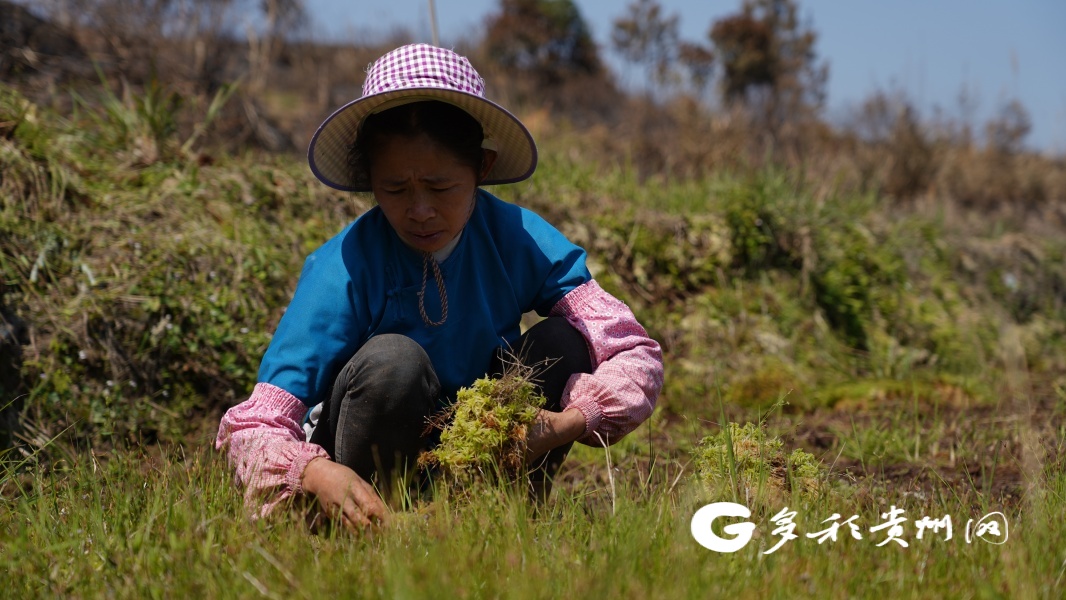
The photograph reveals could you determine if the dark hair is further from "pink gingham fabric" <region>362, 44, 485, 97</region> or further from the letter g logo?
Answer: the letter g logo

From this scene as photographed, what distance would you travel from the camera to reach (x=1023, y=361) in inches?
231

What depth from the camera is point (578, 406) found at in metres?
2.58

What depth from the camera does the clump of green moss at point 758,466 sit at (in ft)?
7.82

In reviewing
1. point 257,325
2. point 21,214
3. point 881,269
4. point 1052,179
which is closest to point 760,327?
point 881,269

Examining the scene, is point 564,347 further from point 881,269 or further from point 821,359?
point 881,269

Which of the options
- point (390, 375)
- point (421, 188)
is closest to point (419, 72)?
point (421, 188)

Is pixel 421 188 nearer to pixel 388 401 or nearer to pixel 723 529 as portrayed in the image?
pixel 388 401

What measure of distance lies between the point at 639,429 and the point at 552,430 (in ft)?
5.74

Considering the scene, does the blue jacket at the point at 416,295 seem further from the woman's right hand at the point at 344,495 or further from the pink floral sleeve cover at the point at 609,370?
the woman's right hand at the point at 344,495

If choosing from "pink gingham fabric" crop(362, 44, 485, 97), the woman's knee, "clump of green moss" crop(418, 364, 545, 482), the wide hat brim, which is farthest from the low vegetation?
"pink gingham fabric" crop(362, 44, 485, 97)

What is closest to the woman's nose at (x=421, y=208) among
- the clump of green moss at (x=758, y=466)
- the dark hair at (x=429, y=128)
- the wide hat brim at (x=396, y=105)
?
the dark hair at (x=429, y=128)

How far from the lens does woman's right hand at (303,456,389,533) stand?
7.30 ft

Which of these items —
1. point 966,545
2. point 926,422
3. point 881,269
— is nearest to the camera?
point 966,545

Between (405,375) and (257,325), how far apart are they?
6.47ft
